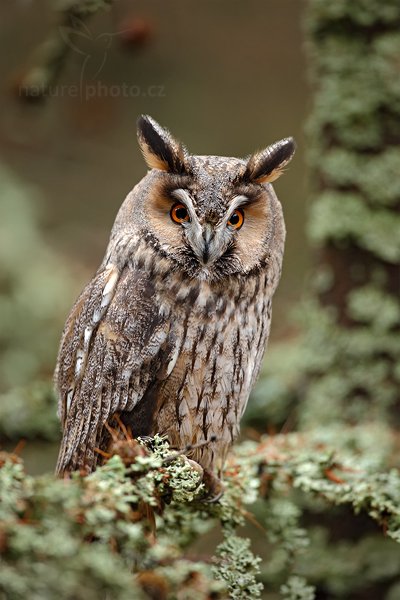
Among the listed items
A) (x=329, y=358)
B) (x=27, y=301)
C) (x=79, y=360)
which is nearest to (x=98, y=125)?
(x=27, y=301)

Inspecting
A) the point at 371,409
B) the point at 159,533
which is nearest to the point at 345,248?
the point at 371,409

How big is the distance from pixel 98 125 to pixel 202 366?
366 cm

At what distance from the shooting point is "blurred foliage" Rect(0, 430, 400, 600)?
1046 mm

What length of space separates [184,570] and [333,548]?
203 cm

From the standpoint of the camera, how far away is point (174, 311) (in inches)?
85.7

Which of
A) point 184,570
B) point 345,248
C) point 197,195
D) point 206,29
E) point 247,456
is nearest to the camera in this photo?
point 184,570

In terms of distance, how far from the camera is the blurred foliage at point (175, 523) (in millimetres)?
1046

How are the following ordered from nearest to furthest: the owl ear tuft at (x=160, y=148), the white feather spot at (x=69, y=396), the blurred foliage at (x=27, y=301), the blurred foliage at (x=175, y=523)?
the blurred foliage at (x=175, y=523) → the owl ear tuft at (x=160, y=148) → the white feather spot at (x=69, y=396) → the blurred foliage at (x=27, y=301)

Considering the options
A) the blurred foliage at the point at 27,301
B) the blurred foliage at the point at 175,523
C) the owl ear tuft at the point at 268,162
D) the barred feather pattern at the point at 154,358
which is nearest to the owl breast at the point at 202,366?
the barred feather pattern at the point at 154,358

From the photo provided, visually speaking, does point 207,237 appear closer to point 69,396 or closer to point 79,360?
point 79,360

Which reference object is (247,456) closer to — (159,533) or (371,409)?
(159,533)

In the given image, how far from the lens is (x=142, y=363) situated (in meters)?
2.11

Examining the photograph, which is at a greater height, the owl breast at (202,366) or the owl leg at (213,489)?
the owl breast at (202,366)

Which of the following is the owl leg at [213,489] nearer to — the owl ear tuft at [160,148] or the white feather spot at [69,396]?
the white feather spot at [69,396]
